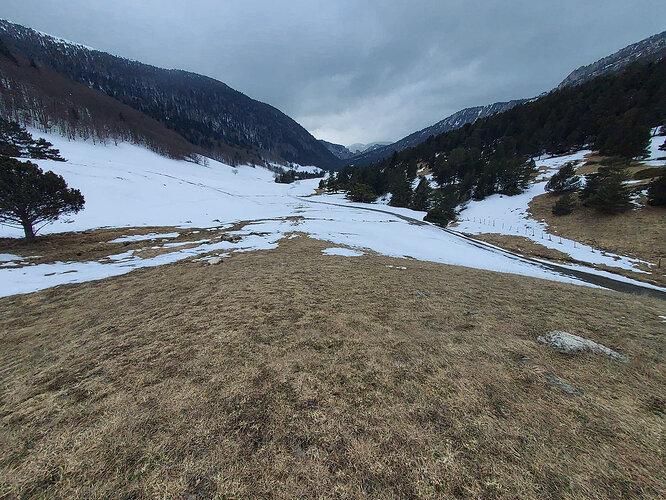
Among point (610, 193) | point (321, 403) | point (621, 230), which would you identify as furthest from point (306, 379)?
point (610, 193)

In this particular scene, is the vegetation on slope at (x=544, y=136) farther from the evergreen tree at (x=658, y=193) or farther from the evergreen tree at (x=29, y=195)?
the evergreen tree at (x=29, y=195)

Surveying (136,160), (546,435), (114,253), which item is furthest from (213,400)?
(136,160)

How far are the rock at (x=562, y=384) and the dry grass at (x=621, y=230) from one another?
27.4 m

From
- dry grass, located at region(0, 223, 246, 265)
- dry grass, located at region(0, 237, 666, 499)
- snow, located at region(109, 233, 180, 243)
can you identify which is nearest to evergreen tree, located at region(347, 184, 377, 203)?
dry grass, located at region(0, 223, 246, 265)

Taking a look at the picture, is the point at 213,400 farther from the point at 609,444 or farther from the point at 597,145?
the point at 597,145

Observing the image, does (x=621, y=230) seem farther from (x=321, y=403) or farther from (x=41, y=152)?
(x=41, y=152)

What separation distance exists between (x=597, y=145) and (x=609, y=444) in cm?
8161

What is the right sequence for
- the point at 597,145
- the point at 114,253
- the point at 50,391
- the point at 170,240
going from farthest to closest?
the point at 597,145 < the point at 170,240 < the point at 114,253 < the point at 50,391

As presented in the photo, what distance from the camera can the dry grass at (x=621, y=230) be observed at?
21953 mm

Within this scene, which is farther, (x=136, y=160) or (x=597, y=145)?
(x=136, y=160)

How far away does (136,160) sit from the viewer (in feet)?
294

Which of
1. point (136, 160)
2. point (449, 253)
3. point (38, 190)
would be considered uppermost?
point (136, 160)

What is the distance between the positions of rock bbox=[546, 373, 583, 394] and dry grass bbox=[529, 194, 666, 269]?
27.4 meters

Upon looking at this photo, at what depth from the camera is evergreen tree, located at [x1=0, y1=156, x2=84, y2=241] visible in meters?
13.5
